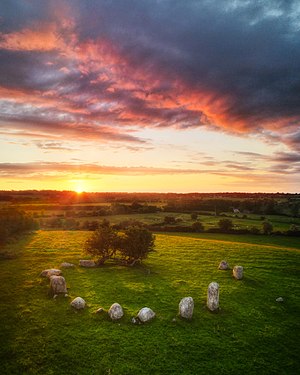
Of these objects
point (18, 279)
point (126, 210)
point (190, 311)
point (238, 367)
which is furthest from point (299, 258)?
point (126, 210)

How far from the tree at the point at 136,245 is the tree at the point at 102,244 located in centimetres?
178

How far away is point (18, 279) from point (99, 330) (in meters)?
16.0

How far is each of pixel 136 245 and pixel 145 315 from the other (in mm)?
18055

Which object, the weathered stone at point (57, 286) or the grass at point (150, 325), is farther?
the weathered stone at point (57, 286)

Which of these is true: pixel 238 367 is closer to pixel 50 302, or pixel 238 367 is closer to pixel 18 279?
pixel 50 302

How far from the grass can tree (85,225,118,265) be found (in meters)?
2.57

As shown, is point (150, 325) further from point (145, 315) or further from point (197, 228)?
point (197, 228)

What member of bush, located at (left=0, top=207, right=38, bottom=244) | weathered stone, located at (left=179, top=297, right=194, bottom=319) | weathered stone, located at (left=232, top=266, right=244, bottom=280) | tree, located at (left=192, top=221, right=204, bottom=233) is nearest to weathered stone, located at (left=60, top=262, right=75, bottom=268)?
weathered stone, located at (left=179, top=297, right=194, bottom=319)

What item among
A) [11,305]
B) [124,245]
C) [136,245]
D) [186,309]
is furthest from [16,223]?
[186,309]

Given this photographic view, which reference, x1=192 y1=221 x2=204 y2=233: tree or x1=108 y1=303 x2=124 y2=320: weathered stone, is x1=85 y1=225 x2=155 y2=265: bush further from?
x1=192 y1=221 x2=204 y2=233: tree

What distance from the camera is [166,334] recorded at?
853 inches

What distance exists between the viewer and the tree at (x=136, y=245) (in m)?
41.3

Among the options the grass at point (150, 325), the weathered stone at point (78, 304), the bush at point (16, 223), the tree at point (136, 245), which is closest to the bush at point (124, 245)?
the tree at point (136, 245)

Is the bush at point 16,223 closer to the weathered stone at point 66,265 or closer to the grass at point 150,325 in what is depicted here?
the grass at point 150,325
